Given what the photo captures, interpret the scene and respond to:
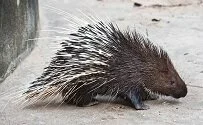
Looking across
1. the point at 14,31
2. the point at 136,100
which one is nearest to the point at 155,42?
the point at 14,31

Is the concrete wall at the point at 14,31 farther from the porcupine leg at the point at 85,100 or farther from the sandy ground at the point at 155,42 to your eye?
the porcupine leg at the point at 85,100

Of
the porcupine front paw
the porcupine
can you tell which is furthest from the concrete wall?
the porcupine front paw

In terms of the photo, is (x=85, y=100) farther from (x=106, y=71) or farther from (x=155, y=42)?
(x=155, y=42)

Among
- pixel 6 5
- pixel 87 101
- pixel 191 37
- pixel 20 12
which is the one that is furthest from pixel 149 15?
pixel 87 101

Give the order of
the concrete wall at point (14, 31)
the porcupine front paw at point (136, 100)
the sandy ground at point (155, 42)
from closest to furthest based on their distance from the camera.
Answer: the sandy ground at point (155, 42) → the porcupine front paw at point (136, 100) → the concrete wall at point (14, 31)

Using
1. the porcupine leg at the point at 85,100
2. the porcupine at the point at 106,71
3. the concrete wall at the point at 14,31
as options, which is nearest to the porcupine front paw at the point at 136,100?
the porcupine at the point at 106,71
